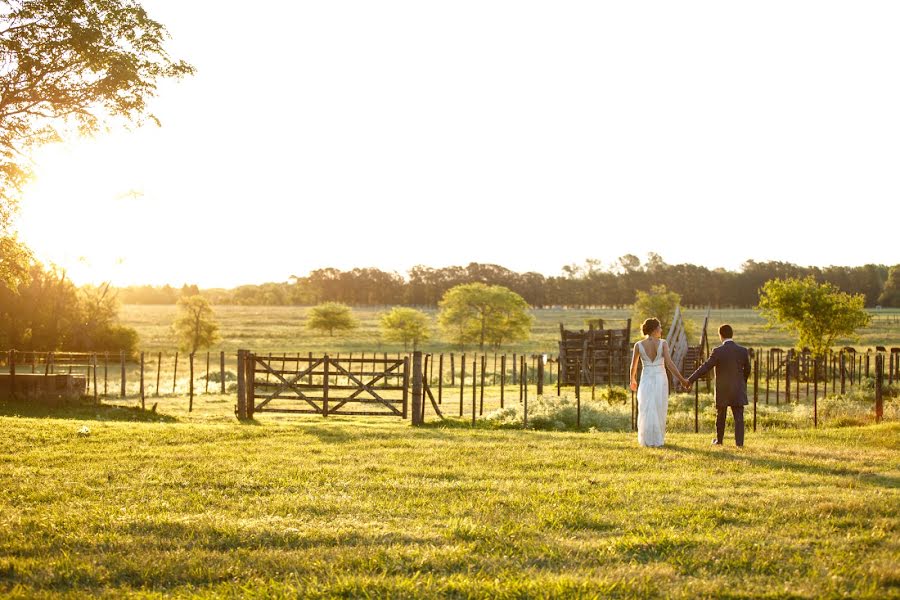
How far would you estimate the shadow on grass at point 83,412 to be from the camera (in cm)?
2103

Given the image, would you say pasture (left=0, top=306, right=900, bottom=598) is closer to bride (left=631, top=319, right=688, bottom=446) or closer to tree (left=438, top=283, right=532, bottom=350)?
bride (left=631, top=319, right=688, bottom=446)

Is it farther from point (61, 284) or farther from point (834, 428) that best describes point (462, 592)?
point (61, 284)

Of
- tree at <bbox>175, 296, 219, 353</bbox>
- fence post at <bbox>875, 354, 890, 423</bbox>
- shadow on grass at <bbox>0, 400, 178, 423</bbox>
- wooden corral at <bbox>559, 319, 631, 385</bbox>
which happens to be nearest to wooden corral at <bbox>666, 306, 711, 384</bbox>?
wooden corral at <bbox>559, 319, 631, 385</bbox>

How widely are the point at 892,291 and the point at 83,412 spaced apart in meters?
134

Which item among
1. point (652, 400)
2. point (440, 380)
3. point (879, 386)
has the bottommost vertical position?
point (440, 380)

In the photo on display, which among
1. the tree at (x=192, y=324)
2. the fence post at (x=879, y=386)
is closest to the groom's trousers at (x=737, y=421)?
the fence post at (x=879, y=386)

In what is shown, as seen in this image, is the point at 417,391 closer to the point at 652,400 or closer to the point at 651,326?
the point at 652,400

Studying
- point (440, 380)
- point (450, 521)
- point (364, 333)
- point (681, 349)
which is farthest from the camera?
point (364, 333)

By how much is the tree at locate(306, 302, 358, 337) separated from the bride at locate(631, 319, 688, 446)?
81540 millimetres

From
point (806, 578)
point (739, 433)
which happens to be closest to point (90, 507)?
point (806, 578)

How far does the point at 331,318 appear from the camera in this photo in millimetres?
93500

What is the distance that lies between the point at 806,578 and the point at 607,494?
3191mm

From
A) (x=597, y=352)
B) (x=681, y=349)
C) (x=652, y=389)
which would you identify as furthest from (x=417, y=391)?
(x=681, y=349)

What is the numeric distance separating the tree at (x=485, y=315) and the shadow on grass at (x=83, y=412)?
185 ft
